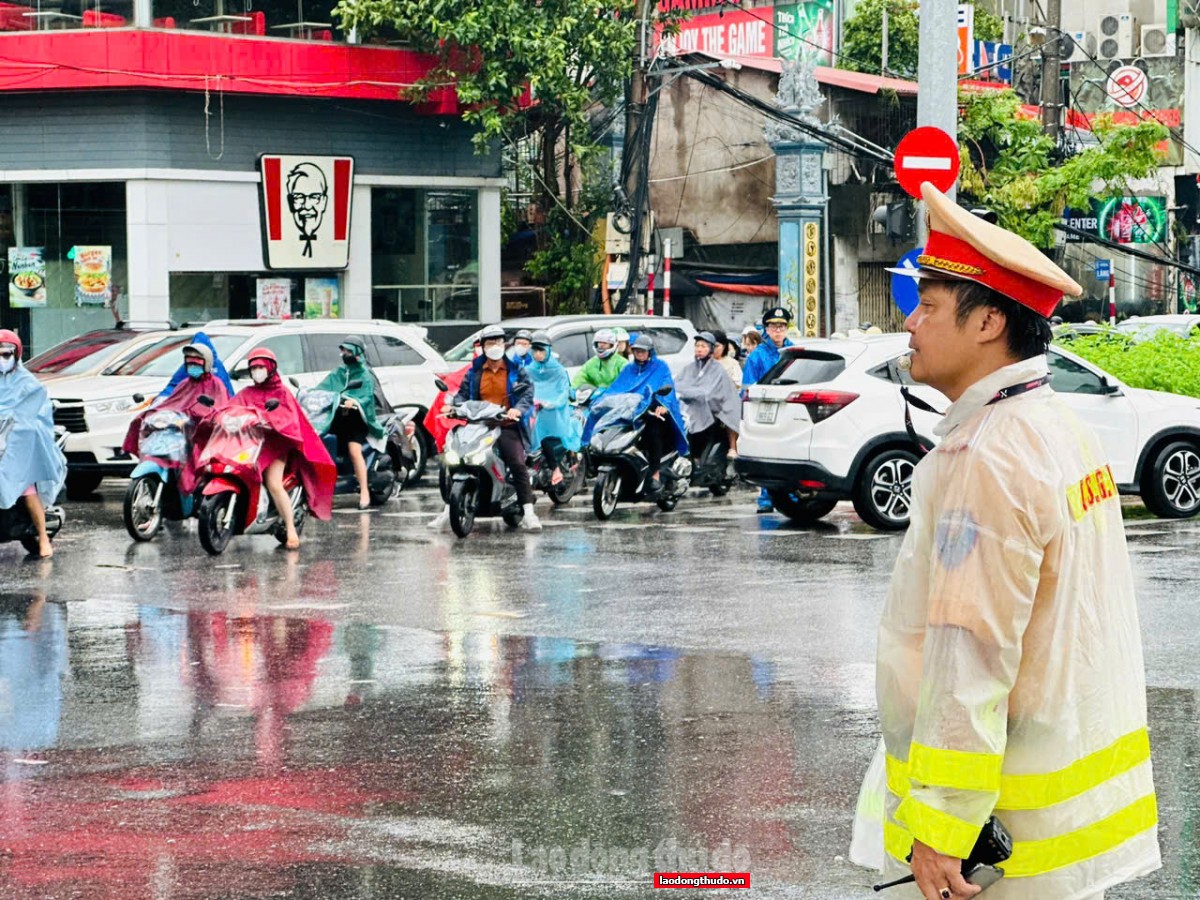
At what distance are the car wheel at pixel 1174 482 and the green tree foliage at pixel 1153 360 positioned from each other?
1.77 meters

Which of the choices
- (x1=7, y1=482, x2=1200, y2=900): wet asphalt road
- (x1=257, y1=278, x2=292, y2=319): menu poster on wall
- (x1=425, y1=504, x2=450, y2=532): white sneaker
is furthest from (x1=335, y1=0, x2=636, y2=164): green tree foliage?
(x1=7, y1=482, x2=1200, y2=900): wet asphalt road

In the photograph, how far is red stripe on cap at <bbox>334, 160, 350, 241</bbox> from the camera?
28.7m

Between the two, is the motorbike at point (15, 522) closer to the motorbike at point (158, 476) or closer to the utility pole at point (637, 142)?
the motorbike at point (158, 476)

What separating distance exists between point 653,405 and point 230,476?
459cm

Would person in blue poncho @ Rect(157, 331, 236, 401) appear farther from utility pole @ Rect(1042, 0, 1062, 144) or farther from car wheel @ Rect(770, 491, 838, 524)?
utility pole @ Rect(1042, 0, 1062, 144)

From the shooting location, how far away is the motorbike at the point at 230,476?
1408 cm

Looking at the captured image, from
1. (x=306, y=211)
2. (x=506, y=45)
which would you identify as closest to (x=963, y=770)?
(x=306, y=211)

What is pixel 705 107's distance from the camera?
36250 mm

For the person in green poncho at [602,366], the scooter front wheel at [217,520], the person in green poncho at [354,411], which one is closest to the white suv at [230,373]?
the person in green poncho at [354,411]

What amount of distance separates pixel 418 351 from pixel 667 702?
13.2 m

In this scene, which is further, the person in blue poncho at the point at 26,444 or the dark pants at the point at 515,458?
the dark pants at the point at 515,458

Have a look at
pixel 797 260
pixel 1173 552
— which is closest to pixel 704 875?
pixel 1173 552

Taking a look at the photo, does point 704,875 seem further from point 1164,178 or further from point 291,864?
point 1164,178

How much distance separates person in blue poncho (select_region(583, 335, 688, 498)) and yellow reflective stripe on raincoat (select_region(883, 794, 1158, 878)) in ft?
46.7
